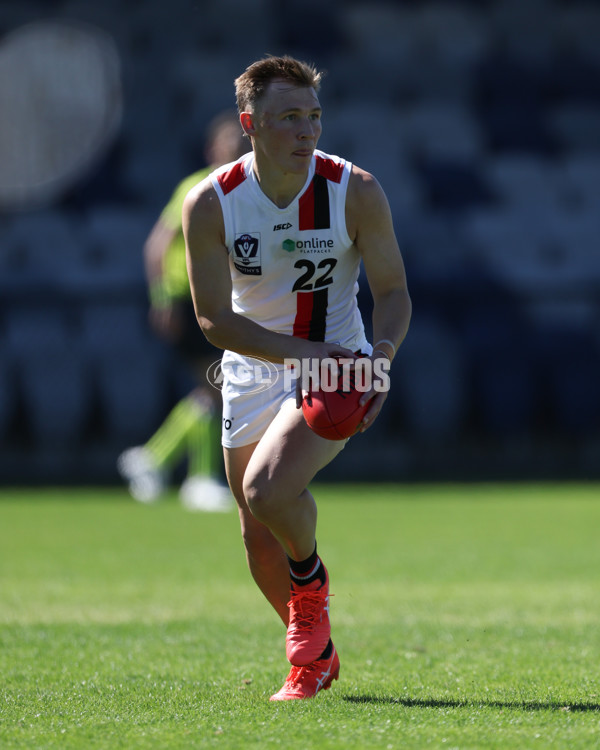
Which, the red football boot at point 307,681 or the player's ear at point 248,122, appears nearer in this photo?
the red football boot at point 307,681

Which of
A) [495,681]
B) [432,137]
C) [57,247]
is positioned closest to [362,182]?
[495,681]

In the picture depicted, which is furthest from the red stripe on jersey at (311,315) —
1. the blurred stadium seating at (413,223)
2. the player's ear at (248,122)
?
the blurred stadium seating at (413,223)

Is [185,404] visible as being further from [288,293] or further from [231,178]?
[231,178]

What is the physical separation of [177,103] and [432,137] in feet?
9.67

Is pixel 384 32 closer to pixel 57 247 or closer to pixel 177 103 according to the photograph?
pixel 177 103

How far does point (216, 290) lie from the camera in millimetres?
3467

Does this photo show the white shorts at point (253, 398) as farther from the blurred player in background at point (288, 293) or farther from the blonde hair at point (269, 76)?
the blonde hair at point (269, 76)

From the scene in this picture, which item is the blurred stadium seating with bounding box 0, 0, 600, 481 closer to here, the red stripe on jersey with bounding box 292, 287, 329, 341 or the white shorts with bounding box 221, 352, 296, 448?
the white shorts with bounding box 221, 352, 296, 448

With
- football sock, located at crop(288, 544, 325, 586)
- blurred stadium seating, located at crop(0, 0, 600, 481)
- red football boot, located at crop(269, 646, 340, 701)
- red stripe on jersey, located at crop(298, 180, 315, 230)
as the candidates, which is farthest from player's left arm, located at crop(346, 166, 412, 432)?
blurred stadium seating, located at crop(0, 0, 600, 481)

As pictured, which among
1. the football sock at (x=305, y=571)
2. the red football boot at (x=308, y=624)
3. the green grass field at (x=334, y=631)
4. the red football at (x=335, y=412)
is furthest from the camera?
the football sock at (x=305, y=571)

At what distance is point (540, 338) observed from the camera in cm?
1116

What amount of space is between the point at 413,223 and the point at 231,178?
8593 millimetres

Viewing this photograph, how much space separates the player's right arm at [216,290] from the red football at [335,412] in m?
0.17

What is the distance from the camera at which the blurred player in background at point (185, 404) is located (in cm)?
834
